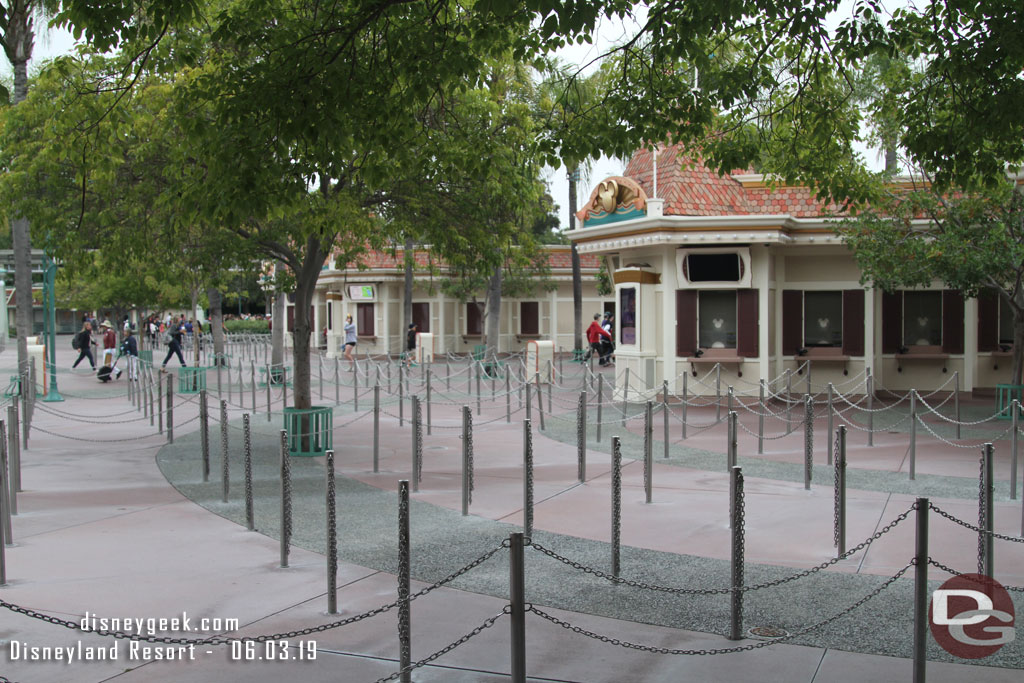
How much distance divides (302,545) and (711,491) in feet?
15.4

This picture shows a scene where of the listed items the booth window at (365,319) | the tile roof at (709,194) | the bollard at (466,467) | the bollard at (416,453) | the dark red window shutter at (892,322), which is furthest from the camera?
the booth window at (365,319)

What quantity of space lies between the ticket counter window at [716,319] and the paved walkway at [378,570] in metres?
6.64

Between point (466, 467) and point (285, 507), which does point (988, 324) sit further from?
point (285, 507)

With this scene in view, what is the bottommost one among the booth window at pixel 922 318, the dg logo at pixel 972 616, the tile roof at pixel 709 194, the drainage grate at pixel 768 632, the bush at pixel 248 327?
the drainage grate at pixel 768 632

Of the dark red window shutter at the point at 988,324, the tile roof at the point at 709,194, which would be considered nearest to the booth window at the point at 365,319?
the tile roof at the point at 709,194

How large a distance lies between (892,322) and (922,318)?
0.75 meters

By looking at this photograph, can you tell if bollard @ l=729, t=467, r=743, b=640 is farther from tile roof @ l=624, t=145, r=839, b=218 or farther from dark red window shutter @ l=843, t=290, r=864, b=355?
dark red window shutter @ l=843, t=290, r=864, b=355

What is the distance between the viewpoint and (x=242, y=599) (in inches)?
253

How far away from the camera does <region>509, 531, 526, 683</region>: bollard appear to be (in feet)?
15.2

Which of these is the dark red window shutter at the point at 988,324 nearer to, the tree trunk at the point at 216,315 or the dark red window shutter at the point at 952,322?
the dark red window shutter at the point at 952,322

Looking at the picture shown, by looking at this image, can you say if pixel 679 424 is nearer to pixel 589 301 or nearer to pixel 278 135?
pixel 278 135

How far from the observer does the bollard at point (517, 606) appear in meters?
4.62

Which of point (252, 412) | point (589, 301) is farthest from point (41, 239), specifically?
point (589, 301)

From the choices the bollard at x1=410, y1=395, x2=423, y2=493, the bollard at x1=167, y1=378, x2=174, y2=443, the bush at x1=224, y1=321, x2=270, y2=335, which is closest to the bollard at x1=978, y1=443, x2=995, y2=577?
the bollard at x1=410, y1=395, x2=423, y2=493
